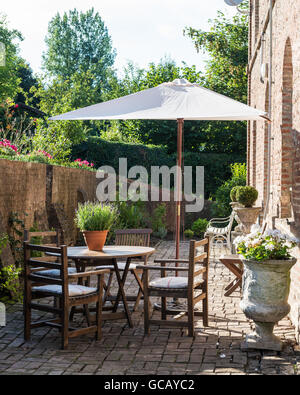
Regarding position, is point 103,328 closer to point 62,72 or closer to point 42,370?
point 42,370

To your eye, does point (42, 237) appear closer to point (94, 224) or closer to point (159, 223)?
point (94, 224)

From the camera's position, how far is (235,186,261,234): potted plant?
34.9 ft

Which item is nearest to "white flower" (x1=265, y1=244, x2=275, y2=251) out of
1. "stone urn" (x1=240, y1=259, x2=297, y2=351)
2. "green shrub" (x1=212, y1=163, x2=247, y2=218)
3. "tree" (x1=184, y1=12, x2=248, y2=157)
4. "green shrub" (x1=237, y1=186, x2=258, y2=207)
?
"stone urn" (x1=240, y1=259, x2=297, y2=351)

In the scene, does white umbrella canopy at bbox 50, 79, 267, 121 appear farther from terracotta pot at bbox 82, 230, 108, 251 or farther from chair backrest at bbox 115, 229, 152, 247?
chair backrest at bbox 115, 229, 152, 247

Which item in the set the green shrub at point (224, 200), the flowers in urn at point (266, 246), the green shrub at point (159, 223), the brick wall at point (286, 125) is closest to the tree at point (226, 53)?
the green shrub at point (224, 200)

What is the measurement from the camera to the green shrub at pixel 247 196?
1073 centimetres

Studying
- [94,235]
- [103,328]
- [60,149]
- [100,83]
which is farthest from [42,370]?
[100,83]

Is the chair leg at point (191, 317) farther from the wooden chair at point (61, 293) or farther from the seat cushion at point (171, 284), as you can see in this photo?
the wooden chair at point (61, 293)

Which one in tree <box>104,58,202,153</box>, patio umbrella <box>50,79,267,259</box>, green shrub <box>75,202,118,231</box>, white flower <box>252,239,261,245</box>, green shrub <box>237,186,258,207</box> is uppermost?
tree <box>104,58,202,153</box>

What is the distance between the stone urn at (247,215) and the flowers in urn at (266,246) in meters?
5.95

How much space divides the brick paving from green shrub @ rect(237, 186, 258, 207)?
5.25 m

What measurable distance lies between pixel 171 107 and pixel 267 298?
2.22 meters
